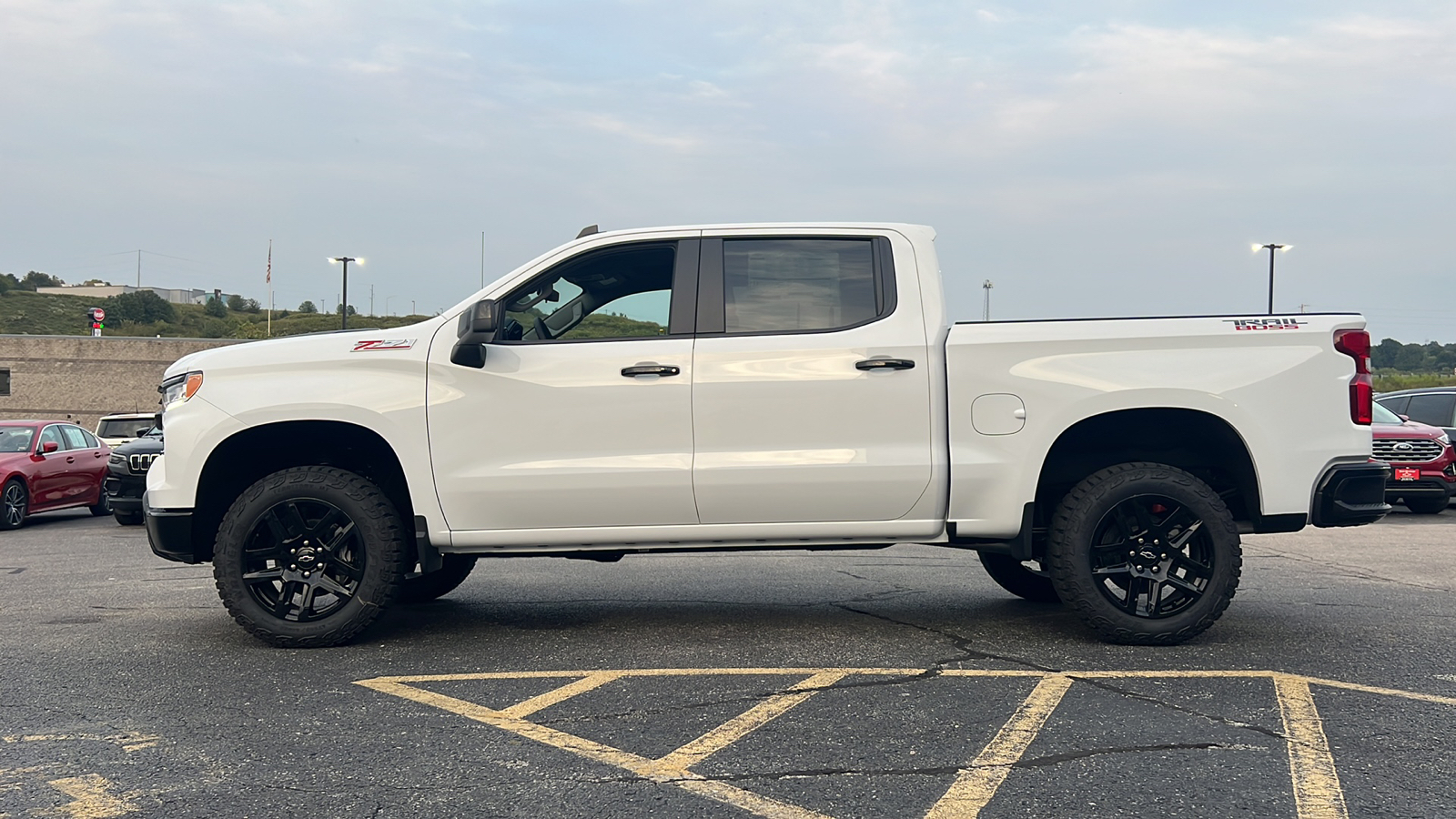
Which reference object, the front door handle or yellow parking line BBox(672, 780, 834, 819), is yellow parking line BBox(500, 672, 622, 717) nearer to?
yellow parking line BBox(672, 780, 834, 819)

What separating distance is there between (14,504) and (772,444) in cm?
1264

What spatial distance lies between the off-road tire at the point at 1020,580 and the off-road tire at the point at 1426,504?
35.1 ft

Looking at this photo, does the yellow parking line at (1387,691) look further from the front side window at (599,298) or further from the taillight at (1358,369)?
the front side window at (599,298)

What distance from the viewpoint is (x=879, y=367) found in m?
5.67

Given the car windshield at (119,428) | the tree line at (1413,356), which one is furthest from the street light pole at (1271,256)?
the car windshield at (119,428)

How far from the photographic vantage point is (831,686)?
487 cm

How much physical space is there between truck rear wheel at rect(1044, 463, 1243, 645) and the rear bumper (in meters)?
0.45

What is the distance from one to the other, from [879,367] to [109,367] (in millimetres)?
53668

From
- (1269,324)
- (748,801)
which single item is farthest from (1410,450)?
(748,801)

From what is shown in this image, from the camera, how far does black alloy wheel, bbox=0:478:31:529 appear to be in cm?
1423

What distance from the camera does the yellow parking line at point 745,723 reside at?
12.9 ft

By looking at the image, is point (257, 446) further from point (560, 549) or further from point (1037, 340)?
point (1037, 340)

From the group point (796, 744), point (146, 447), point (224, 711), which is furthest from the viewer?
point (146, 447)

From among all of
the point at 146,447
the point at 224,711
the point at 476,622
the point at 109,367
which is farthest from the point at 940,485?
the point at 109,367
